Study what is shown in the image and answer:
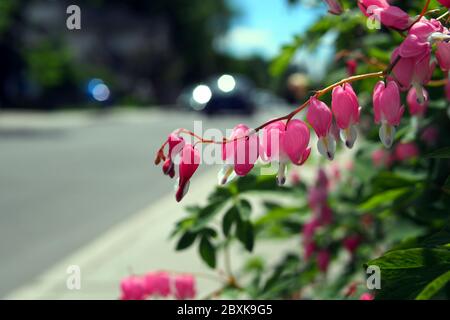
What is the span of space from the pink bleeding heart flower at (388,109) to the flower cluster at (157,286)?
92 centimetres

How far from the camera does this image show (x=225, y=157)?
3.48 ft

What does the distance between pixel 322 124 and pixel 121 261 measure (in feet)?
14.7

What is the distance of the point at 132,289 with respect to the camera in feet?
5.65

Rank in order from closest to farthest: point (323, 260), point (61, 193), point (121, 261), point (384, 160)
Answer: point (323, 260), point (384, 160), point (121, 261), point (61, 193)

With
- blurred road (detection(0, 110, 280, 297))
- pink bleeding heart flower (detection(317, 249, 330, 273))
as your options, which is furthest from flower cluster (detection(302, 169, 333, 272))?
blurred road (detection(0, 110, 280, 297))

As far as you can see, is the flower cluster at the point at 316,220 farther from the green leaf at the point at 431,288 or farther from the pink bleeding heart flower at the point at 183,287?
the green leaf at the point at 431,288

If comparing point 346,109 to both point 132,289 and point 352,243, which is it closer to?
point 132,289

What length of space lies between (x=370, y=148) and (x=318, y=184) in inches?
28.7

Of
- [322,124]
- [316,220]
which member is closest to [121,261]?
[316,220]

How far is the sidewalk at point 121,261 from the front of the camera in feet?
14.7

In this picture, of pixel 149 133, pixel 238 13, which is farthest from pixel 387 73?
pixel 238 13

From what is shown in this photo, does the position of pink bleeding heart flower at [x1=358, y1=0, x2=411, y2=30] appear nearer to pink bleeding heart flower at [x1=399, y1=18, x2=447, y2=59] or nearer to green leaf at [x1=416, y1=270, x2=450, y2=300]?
pink bleeding heart flower at [x1=399, y1=18, x2=447, y2=59]

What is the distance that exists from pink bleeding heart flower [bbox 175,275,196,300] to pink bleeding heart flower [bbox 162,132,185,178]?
0.78 m

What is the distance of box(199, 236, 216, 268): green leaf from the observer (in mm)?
1740
